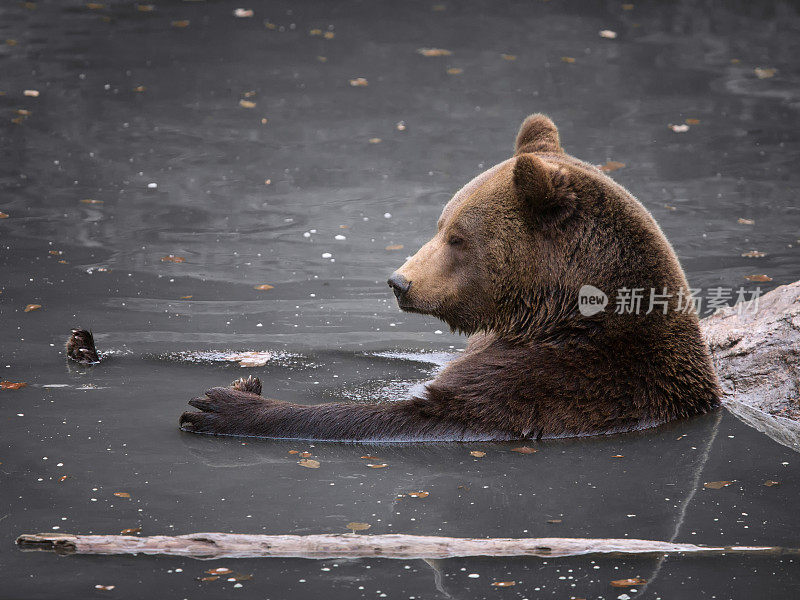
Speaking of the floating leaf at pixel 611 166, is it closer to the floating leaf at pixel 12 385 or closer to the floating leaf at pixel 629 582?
the floating leaf at pixel 12 385

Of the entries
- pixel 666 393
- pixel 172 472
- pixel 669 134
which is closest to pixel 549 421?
pixel 666 393

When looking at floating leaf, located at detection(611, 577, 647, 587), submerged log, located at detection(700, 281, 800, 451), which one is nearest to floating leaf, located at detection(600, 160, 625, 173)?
submerged log, located at detection(700, 281, 800, 451)

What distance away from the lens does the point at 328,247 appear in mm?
10391

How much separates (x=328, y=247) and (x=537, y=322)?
4.31 m

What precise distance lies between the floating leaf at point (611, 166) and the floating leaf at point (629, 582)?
8.33 m

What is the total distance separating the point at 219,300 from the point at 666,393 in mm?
4058

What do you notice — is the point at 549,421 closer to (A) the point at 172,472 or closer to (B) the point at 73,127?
(A) the point at 172,472

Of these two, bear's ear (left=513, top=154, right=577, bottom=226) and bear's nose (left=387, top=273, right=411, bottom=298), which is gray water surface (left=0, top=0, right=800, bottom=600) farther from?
bear's ear (left=513, top=154, right=577, bottom=226)

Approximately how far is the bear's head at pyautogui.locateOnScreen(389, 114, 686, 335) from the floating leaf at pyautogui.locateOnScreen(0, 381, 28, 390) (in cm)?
273

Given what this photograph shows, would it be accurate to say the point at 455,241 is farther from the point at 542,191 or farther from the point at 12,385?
the point at 12,385

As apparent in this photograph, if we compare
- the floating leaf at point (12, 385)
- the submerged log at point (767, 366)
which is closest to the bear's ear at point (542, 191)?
the submerged log at point (767, 366)

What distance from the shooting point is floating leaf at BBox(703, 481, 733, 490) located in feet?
19.2

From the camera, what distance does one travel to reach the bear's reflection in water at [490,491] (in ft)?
15.8

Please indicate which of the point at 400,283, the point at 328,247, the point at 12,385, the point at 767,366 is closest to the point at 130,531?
the point at 400,283
